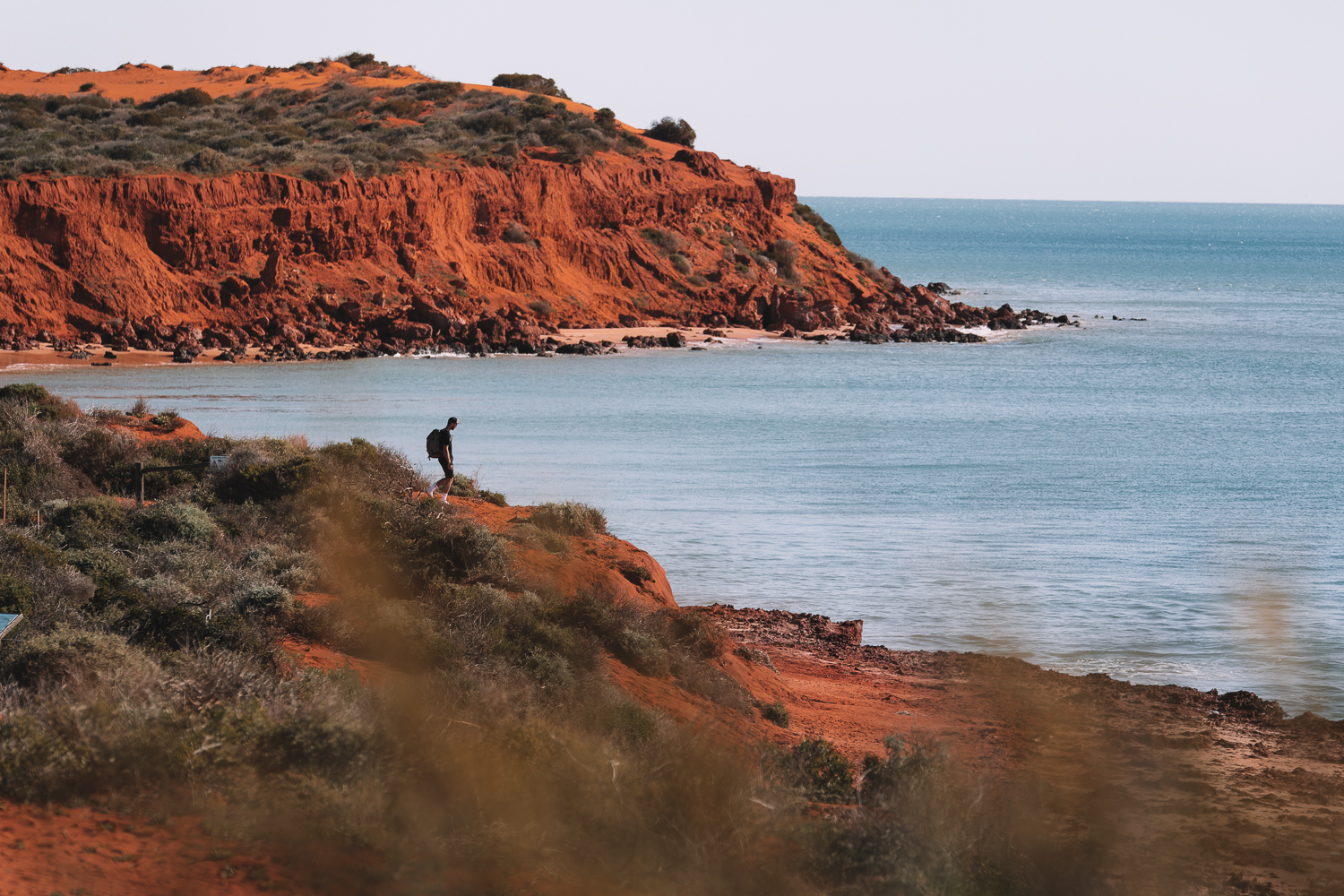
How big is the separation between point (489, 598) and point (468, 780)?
14.9 feet

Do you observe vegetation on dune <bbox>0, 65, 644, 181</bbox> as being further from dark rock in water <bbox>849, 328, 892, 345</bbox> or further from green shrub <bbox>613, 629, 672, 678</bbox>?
green shrub <bbox>613, 629, 672, 678</bbox>

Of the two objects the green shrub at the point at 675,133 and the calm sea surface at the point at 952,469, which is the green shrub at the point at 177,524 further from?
the green shrub at the point at 675,133

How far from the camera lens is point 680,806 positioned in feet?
22.9

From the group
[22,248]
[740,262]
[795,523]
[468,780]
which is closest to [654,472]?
[795,523]

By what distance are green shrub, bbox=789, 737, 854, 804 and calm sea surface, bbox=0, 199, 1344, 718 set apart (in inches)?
123

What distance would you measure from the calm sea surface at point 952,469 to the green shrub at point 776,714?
13.5 ft

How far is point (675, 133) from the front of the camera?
76.2m

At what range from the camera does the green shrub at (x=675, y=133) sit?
7606 centimetres

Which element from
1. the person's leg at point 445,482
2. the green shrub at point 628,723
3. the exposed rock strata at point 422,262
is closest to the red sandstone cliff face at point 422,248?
the exposed rock strata at point 422,262

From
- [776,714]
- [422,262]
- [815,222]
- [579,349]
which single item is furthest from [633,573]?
[815,222]

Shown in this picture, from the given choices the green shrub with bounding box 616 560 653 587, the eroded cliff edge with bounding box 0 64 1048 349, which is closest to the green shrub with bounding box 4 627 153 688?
the green shrub with bounding box 616 560 653 587

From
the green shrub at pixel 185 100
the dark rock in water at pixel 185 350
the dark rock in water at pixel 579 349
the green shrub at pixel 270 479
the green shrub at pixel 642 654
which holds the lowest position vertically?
the green shrub at pixel 642 654

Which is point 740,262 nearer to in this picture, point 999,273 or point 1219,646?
point 1219,646

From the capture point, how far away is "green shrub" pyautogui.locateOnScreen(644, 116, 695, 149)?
76.1 m
